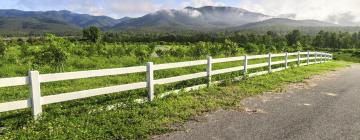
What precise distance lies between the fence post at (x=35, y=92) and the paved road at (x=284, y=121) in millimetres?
2638

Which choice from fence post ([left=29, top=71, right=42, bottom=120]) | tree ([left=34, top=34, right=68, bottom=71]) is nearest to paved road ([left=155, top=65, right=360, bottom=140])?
fence post ([left=29, top=71, right=42, bottom=120])

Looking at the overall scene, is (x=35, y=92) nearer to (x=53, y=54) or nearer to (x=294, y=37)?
(x=53, y=54)

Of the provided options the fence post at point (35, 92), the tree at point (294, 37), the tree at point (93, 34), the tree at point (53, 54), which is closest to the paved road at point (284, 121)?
the fence post at point (35, 92)

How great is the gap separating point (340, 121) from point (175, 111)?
383 cm

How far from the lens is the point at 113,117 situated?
8055 mm

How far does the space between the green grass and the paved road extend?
21.1 inches

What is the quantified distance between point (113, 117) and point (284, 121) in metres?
3.86

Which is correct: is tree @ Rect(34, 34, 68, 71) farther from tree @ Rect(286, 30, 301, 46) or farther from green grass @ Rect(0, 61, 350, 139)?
A: tree @ Rect(286, 30, 301, 46)

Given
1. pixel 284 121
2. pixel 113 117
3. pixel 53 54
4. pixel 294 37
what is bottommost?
pixel 284 121

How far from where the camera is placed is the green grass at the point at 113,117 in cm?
685

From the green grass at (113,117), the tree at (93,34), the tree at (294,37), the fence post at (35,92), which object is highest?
the tree at (93,34)

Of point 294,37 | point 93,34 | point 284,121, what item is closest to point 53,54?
point 284,121

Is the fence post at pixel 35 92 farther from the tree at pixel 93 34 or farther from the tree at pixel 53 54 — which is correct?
the tree at pixel 93 34

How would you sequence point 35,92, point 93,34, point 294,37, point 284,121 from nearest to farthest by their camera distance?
point 35,92
point 284,121
point 93,34
point 294,37
